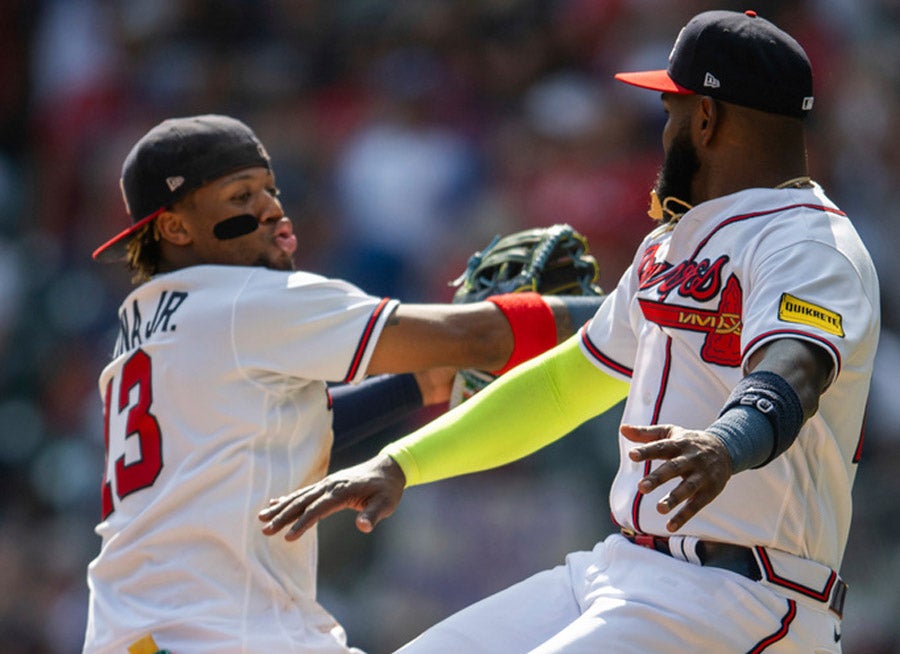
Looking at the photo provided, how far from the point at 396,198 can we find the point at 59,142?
9.45ft

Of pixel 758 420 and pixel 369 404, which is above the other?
pixel 758 420

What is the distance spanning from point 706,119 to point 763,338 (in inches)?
26.3

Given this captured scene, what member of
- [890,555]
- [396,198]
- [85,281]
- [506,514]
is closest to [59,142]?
[85,281]

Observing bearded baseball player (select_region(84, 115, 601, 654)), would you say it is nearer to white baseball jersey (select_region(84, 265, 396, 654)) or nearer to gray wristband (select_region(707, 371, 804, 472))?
white baseball jersey (select_region(84, 265, 396, 654))

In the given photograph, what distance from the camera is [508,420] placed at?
329 cm

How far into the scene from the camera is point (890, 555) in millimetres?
5785

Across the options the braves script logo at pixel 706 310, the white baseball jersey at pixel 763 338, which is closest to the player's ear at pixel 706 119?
the white baseball jersey at pixel 763 338

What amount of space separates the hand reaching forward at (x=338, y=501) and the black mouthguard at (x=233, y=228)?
0.93 metres

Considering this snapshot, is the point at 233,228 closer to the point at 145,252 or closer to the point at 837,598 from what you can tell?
the point at 145,252

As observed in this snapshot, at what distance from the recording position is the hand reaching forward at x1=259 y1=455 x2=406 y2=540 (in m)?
2.92

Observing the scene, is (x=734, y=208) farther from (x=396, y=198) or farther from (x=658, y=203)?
(x=396, y=198)

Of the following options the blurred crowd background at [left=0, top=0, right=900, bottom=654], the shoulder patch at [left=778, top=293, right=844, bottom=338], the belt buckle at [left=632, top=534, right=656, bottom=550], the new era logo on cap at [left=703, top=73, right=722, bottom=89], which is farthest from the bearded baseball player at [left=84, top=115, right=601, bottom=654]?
the blurred crowd background at [left=0, top=0, right=900, bottom=654]

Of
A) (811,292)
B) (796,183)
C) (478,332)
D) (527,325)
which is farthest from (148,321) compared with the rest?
(811,292)

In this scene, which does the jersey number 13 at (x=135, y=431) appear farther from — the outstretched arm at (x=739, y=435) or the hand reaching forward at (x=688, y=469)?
the hand reaching forward at (x=688, y=469)
